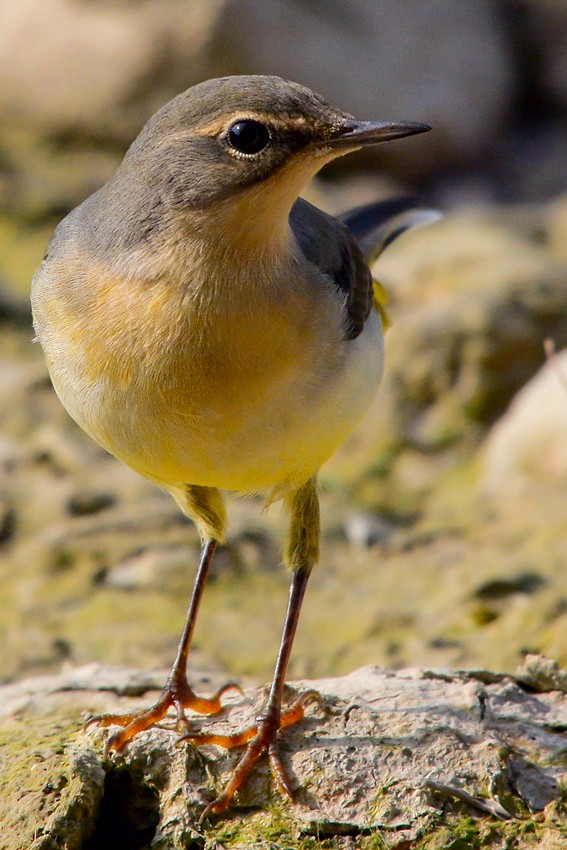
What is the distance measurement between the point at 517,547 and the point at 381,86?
6240mm

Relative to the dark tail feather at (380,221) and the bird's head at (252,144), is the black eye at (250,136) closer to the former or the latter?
the bird's head at (252,144)

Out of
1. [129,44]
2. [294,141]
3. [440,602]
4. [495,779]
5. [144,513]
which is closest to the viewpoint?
[294,141]

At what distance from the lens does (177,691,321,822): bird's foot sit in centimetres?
404

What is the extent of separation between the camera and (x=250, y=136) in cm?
382

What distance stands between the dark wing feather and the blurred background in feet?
4.09

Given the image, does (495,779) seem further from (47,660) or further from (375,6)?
(375,6)

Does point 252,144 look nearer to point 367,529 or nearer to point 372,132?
point 372,132

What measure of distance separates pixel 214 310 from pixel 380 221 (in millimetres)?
2563

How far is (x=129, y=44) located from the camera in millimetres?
11539

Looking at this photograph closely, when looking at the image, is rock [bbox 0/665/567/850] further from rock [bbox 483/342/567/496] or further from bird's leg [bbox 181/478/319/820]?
rock [bbox 483/342/567/496]

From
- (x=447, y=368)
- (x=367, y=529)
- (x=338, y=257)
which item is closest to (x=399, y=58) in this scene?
(x=447, y=368)

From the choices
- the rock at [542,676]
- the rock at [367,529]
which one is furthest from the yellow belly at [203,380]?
the rock at [367,529]

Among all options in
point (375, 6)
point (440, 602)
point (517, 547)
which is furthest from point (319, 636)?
point (375, 6)

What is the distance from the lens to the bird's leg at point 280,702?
4086mm
